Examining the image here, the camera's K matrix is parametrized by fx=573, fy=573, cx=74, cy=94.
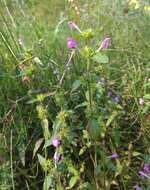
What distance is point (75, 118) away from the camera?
1867 millimetres

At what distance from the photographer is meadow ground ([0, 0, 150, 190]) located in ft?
5.63

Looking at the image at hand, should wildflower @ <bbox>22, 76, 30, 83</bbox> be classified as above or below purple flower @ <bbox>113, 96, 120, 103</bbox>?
above

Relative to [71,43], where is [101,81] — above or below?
below

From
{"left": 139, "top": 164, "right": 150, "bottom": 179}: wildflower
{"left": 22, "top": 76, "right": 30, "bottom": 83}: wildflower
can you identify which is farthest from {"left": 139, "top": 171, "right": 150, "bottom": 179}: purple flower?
{"left": 22, "top": 76, "right": 30, "bottom": 83}: wildflower

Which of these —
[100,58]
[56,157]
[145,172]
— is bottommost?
[145,172]

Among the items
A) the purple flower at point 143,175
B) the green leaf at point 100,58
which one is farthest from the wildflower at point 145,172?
the green leaf at point 100,58

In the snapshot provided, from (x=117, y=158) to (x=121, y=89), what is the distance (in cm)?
36

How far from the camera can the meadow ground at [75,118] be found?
1.71 m

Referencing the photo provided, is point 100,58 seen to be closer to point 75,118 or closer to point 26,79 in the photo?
point 75,118

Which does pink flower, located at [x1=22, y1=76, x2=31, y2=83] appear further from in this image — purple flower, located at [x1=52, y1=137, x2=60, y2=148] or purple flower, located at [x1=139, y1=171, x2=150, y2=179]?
purple flower, located at [x1=139, y1=171, x2=150, y2=179]

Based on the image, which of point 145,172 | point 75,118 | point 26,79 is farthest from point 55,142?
point 26,79

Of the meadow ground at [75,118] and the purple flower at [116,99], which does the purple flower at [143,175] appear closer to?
the meadow ground at [75,118]

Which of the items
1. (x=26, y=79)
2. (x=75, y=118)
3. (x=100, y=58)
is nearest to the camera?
(x=100, y=58)

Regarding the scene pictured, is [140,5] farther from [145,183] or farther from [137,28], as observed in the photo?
[145,183]
